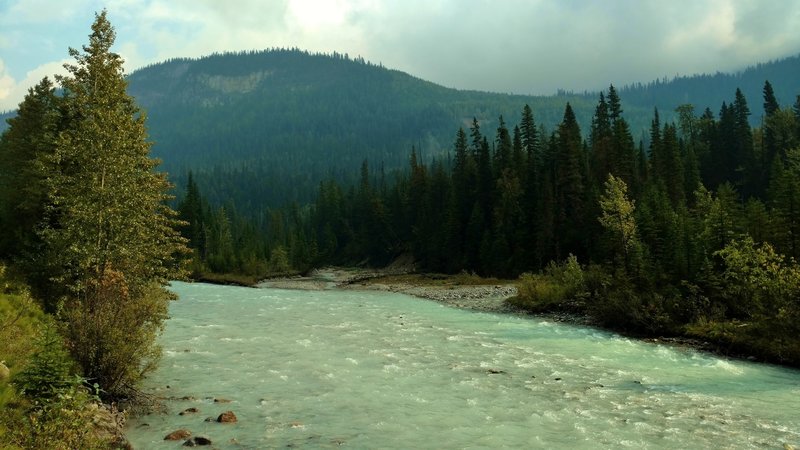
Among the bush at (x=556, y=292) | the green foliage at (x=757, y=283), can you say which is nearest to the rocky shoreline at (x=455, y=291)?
the bush at (x=556, y=292)

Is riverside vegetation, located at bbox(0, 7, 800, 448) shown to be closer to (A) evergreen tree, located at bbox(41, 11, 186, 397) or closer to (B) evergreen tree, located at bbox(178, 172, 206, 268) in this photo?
(A) evergreen tree, located at bbox(41, 11, 186, 397)

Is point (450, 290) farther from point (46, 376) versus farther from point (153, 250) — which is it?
point (46, 376)

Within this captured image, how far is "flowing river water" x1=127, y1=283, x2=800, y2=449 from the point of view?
12.7m

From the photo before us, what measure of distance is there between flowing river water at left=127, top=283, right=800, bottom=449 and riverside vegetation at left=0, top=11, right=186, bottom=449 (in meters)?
2.09

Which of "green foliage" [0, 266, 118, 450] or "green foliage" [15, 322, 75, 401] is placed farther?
"green foliage" [15, 322, 75, 401]

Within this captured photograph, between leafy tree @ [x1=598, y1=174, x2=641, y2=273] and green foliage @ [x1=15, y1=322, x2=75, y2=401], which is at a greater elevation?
leafy tree @ [x1=598, y1=174, x2=641, y2=273]

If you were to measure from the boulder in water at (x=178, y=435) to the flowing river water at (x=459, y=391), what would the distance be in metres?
0.15

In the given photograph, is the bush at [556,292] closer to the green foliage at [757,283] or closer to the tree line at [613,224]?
the tree line at [613,224]

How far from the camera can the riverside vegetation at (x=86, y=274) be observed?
10.3 metres

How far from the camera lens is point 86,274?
19.2 meters

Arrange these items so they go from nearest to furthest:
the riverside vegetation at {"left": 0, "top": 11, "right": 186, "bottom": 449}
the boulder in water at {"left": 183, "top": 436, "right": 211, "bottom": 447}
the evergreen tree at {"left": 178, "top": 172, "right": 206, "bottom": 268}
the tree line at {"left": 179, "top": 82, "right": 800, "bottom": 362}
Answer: the riverside vegetation at {"left": 0, "top": 11, "right": 186, "bottom": 449}, the boulder in water at {"left": 183, "top": 436, "right": 211, "bottom": 447}, the tree line at {"left": 179, "top": 82, "right": 800, "bottom": 362}, the evergreen tree at {"left": 178, "top": 172, "right": 206, "bottom": 268}

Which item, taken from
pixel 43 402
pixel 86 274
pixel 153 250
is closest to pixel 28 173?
pixel 153 250

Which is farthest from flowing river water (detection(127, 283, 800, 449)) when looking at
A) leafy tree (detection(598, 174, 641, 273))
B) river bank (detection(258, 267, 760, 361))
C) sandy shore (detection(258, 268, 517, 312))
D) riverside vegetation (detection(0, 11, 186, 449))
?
sandy shore (detection(258, 268, 517, 312))

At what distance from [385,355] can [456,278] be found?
50.1 metres
